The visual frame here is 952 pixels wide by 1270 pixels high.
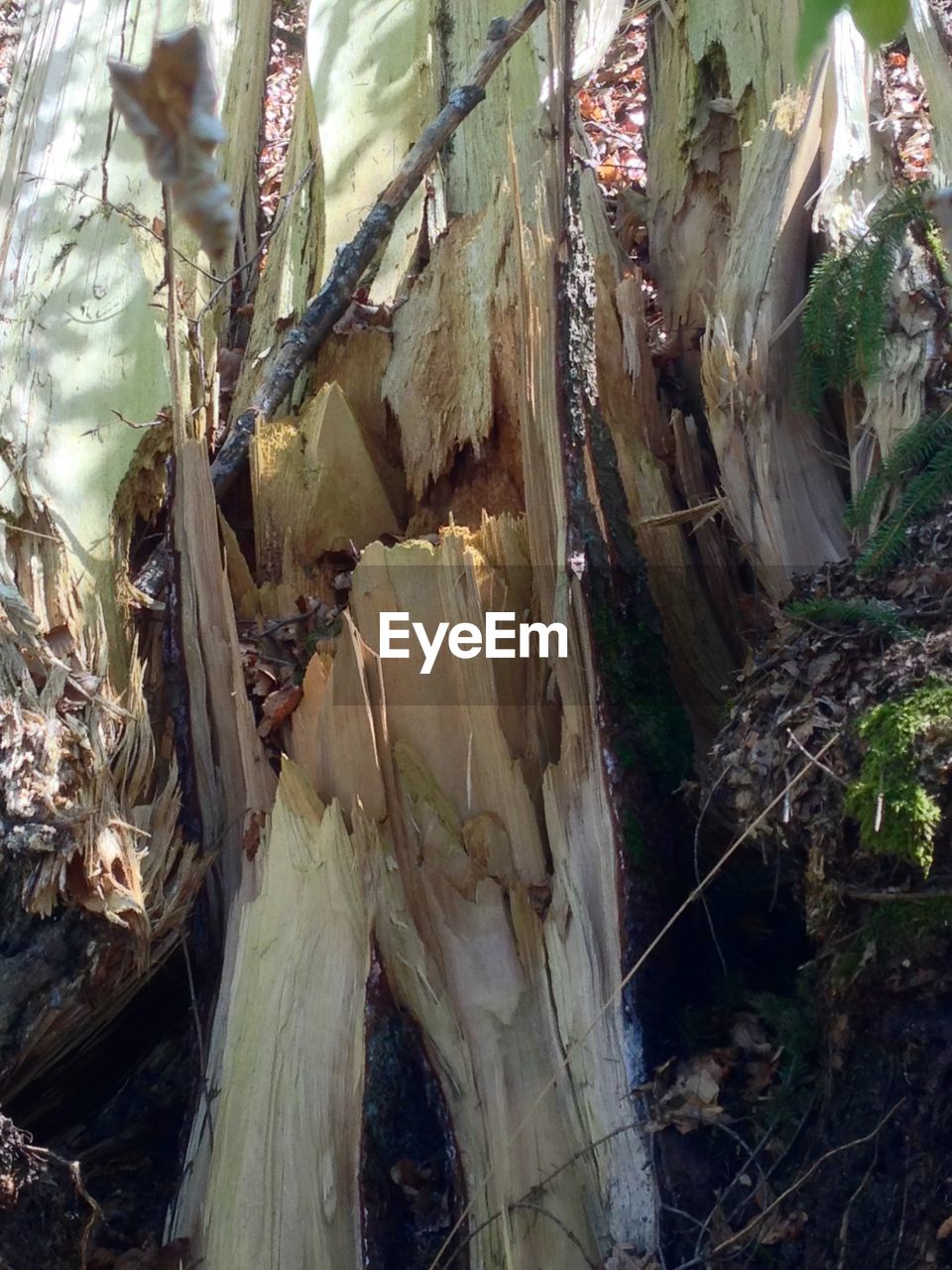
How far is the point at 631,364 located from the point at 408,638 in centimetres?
122

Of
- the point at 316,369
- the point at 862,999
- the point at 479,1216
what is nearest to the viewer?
the point at 862,999

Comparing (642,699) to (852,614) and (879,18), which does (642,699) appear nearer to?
(852,614)

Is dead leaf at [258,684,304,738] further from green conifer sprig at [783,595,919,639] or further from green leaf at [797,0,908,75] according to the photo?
green leaf at [797,0,908,75]

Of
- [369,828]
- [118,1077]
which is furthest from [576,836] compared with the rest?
[118,1077]

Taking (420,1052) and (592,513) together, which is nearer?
(420,1052)

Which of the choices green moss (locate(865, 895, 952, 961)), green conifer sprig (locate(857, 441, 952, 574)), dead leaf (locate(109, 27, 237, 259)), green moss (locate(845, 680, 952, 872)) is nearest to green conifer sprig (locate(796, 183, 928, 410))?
green conifer sprig (locate(857, 441, 952, 574))

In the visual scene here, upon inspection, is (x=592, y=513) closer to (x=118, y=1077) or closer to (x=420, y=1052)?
(x=420, y=1052)

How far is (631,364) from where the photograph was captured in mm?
3566

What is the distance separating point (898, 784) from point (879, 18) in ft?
4.84

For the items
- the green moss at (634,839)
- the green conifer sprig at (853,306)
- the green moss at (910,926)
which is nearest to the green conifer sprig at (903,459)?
the green conifer sprig at (853,306)

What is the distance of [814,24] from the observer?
1157 millimetres

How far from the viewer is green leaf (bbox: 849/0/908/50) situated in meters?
1.17

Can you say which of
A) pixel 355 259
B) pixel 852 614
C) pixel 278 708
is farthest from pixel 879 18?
pixel 355 259

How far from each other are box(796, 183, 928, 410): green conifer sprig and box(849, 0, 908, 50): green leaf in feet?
6.38
